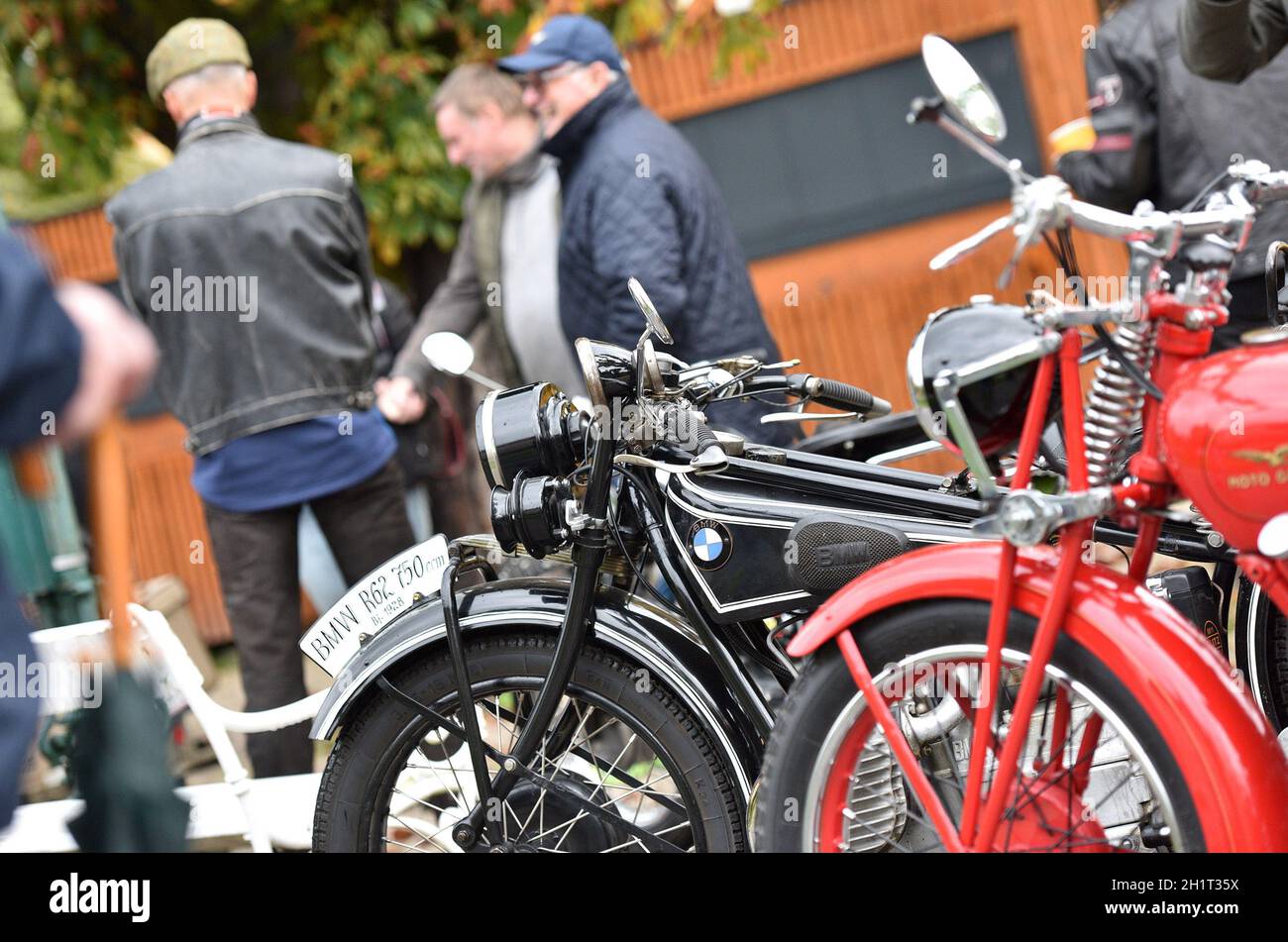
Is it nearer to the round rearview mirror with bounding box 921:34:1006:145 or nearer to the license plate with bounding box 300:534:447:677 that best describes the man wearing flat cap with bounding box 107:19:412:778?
the license plate with bounding box 300:534:447:677

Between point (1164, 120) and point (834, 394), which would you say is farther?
point (1164, 120)

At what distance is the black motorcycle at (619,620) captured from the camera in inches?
104

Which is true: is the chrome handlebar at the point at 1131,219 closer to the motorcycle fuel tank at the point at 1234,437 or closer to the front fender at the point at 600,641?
the motorcycle fuel tank at the point at 1234,437

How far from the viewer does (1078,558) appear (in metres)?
2.11

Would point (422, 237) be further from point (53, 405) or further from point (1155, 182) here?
point (53, 405)

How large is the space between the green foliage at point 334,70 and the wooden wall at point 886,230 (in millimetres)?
1231

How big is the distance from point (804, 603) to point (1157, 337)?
0.74m

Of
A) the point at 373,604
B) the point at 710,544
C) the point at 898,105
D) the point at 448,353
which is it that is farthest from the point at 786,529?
the point at 898,105

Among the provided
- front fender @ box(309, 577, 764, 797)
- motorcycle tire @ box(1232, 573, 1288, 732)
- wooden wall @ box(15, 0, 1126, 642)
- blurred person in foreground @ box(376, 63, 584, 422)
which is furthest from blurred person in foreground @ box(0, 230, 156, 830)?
wooden wall @ box(15, 0, 1126, 642)

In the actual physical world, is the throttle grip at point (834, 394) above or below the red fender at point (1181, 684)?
above

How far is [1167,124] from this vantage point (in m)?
3.98

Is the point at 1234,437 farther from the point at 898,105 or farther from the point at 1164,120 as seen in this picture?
the point at 898,105

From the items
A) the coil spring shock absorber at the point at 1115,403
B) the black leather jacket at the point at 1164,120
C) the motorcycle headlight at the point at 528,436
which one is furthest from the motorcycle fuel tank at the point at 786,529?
the black leather jacket at the point at 1164,120

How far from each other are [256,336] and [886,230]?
3.90 m
